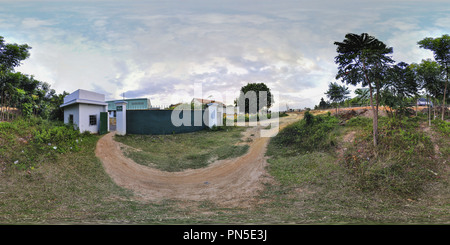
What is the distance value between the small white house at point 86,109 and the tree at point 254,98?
16.7m

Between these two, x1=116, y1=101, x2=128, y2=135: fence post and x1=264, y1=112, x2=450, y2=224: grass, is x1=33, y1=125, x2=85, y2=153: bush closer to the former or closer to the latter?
x1=116, y1=101, x2=128, y2=135: fence post

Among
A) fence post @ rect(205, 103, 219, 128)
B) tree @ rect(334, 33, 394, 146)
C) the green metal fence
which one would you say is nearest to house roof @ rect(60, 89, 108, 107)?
the green metal fence

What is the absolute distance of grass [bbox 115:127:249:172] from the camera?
8641 millimetres

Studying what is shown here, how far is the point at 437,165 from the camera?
6.46 metres

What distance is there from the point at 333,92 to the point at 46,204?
1724 cm

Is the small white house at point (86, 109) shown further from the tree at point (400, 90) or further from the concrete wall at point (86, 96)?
the tree at point (400, 90)

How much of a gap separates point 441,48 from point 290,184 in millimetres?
8681

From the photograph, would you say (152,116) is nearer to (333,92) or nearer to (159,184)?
(159,184)

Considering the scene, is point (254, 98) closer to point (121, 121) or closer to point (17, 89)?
point (121, 121)

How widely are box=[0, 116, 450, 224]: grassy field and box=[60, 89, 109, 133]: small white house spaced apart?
6.05ft

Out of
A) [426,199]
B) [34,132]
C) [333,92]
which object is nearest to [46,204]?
[34,132]

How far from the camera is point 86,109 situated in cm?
1139

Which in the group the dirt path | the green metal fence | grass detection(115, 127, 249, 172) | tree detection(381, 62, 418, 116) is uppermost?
tree detection(381, 62, 418, 116)

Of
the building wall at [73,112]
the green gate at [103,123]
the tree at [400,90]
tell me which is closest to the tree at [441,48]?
the tree at [400,90]
